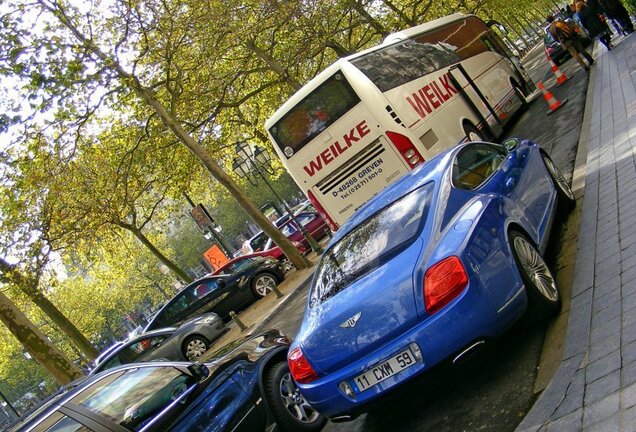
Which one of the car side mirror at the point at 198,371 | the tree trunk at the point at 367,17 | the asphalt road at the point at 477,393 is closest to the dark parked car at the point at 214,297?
the tree trunk at the point at 367,17

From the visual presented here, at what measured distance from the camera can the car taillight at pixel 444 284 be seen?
4.34 meters

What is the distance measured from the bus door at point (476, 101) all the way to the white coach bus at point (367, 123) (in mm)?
51

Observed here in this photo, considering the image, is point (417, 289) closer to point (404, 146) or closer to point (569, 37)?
point (404, 146)

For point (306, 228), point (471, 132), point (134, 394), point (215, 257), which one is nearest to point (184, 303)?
point (306, 228)

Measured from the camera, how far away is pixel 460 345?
14.3 feet

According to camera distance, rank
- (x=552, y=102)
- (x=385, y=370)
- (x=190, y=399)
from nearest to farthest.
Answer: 1. (x=385, y=370)
2. (x=190, y=399)
3. (x=552, y=102)

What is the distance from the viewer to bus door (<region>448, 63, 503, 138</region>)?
15.2 meters

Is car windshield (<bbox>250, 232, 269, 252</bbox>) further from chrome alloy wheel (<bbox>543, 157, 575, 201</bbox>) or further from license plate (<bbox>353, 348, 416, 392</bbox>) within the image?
license plate (<bbox>353, 348, 416, 392</bbox>)

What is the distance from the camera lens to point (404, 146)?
40.7ft

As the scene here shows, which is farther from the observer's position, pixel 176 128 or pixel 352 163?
pixel 176 128

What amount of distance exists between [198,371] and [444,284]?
2258 millimetres

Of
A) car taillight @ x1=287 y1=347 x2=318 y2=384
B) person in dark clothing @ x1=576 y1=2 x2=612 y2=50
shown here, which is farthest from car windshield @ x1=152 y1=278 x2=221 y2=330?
car taillight @ x1=287 y1=347 x2=318 y2=384

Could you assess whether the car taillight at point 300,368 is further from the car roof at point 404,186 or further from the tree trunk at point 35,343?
the tree trunk at point 35,343

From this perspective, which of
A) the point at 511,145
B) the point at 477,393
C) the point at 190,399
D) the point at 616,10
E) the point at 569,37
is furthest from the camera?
the point at 569,37
